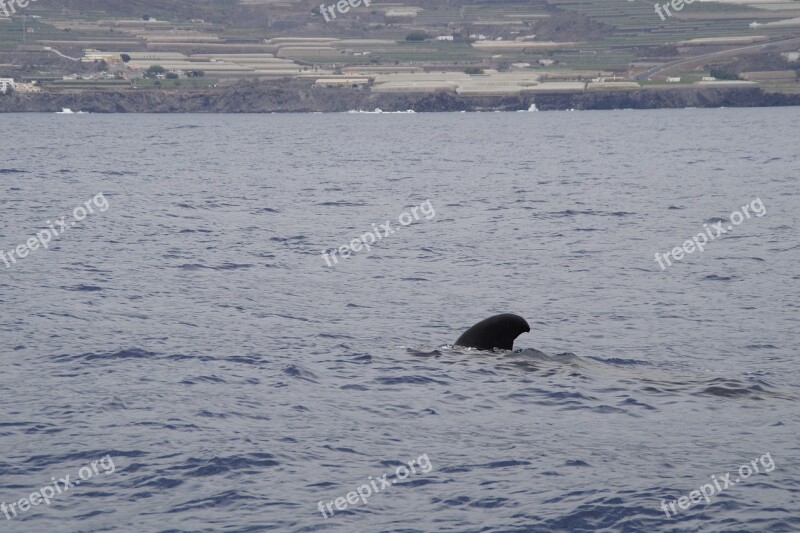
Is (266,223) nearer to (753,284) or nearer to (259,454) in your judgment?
(753,284)

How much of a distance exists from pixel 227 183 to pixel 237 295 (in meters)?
47.0

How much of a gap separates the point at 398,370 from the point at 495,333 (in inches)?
98.8

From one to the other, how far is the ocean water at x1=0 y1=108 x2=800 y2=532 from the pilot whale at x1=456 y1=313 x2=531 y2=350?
1.41 feet

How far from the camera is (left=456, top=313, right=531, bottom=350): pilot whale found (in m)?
23.3

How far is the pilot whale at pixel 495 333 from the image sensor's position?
23.3 metres

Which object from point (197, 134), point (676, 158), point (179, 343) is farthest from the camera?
point (197, 134)

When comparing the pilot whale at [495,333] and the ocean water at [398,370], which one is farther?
the pilot whale at [495,333]

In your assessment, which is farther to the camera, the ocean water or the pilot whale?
the pilot whale

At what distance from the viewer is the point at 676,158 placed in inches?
3898

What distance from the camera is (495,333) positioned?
2392cm

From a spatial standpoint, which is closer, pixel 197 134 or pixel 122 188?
pixel 122 188

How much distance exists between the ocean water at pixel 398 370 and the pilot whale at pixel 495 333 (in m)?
0.43

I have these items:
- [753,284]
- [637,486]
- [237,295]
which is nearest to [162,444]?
[637,486]

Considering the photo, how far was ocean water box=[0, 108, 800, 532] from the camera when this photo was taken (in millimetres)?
15453
